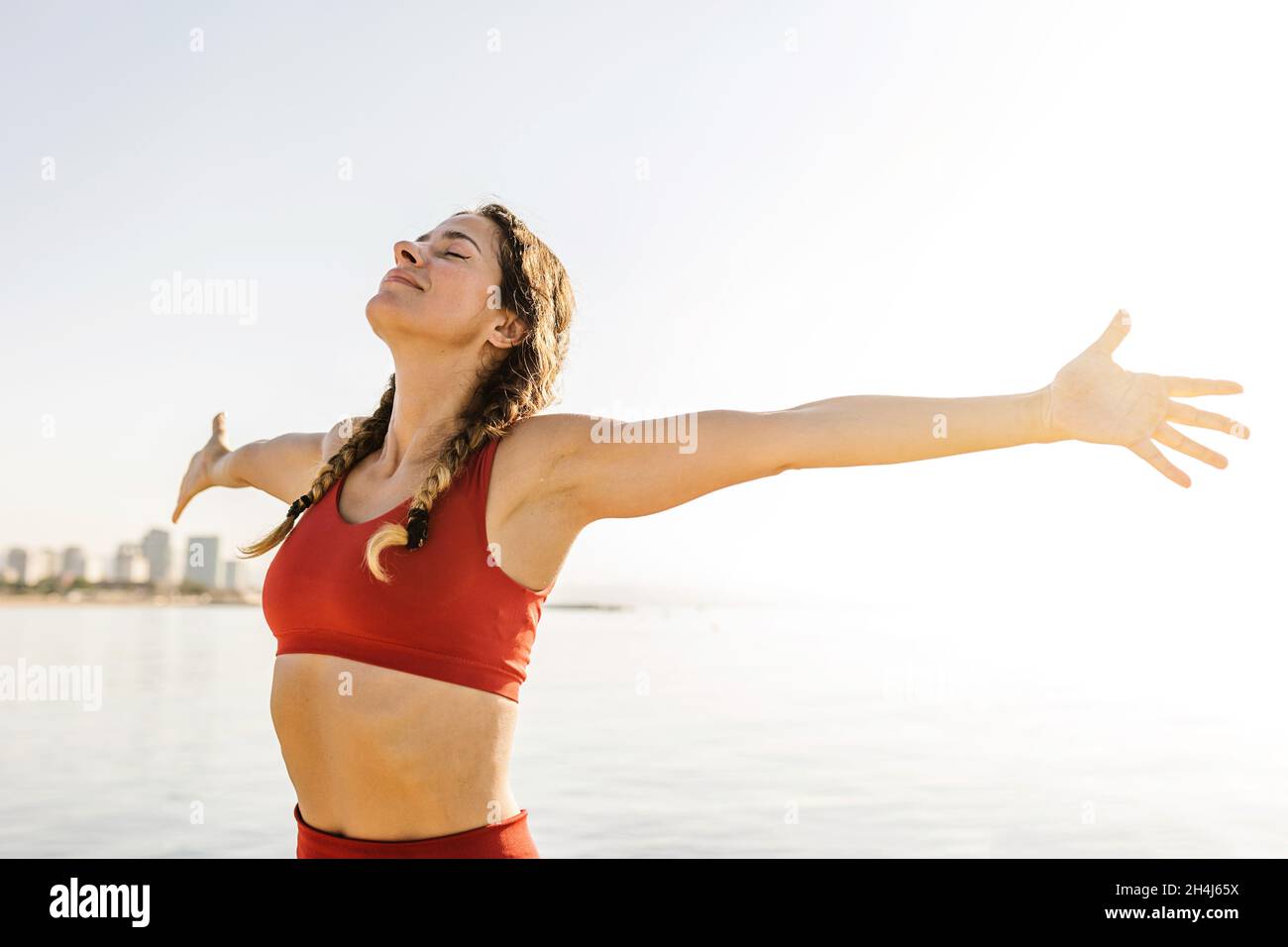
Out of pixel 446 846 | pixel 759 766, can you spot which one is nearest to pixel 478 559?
pixel 446 846

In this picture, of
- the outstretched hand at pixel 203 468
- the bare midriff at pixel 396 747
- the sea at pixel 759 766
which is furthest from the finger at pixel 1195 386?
the sea at pixel 759 766

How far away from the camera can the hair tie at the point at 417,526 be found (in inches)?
94.2

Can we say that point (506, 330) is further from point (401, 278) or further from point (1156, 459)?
point (1156, 459)

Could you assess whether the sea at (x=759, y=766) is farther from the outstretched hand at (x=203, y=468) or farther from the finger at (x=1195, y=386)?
the finger at (x=1195, y=386)

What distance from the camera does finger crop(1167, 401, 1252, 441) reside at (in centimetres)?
210

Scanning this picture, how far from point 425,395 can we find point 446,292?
27 centimetres

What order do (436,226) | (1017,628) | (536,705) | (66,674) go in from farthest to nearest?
(1017,628) < (66,674) < (536,705) < (436,226)

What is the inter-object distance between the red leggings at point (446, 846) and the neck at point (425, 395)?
2.93 ft

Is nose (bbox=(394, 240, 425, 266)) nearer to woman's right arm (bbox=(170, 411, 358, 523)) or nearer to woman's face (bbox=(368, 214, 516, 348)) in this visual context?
woman's face (bbox=(368, 214, 516, 348))

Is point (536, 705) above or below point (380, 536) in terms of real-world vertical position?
below
